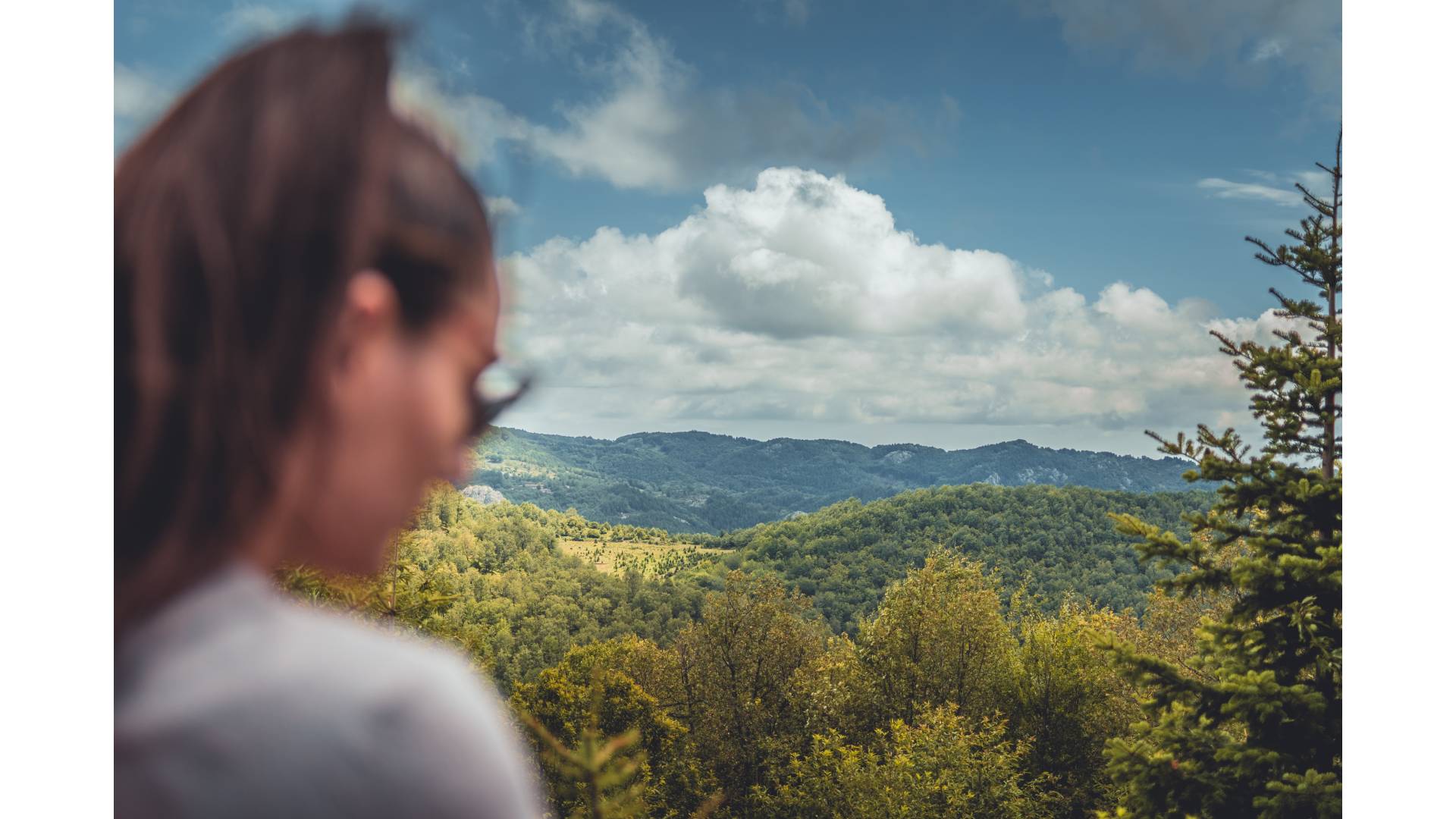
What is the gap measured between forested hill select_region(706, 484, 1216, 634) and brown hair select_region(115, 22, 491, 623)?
29.9m

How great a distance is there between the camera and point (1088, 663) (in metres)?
13.6

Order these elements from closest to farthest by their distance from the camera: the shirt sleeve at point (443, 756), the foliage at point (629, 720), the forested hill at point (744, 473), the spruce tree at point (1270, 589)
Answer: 1. the shirt sleeve at point (443, 756)
2. the spruce tree at point (1270, 589)
3. the foliage at point (629, 720)
4. the forested hill at point (744, 473)

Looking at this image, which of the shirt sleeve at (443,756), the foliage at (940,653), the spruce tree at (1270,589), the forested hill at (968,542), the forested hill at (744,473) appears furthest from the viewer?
the forested hill at (744,473)

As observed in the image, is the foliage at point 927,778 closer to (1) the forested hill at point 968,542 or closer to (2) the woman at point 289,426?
(2) the woman at point 289,426

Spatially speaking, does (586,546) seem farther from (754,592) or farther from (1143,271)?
(1143,271)

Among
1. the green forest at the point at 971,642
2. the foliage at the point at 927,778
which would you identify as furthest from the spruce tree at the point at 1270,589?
the foliage at the point at 927,778

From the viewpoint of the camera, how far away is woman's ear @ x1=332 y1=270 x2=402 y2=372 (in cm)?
47

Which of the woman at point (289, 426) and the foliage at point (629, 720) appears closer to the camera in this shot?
the woman at point (289, 426)

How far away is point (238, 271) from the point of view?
0.45 m

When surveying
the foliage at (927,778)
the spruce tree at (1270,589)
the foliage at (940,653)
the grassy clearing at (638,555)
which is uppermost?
the spruce tree at (1270,589)

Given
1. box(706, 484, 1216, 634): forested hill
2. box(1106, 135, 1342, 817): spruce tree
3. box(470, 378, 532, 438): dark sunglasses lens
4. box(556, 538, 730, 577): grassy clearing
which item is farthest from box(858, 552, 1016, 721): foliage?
box(556, 538, 730, 577): grassy clearing

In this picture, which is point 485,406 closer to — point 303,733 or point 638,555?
point 303,733

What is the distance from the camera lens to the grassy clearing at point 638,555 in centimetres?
3900
